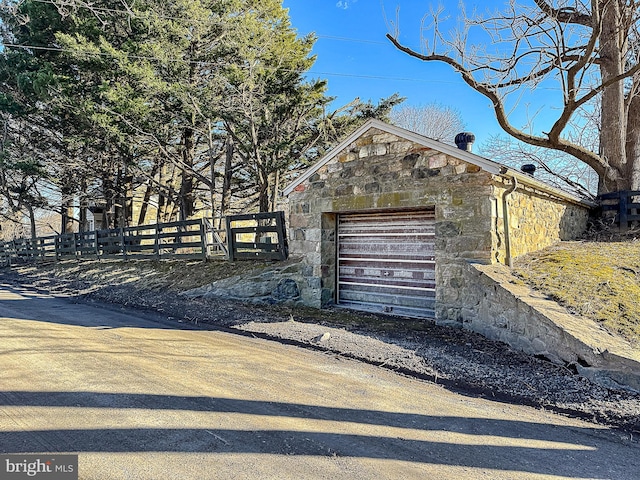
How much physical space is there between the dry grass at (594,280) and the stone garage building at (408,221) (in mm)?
479

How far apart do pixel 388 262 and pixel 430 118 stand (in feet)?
73.5

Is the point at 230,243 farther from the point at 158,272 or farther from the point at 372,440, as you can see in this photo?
the point at 372,440

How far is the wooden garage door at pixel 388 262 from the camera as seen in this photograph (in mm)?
6914

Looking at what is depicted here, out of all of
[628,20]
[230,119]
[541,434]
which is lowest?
[541,434]

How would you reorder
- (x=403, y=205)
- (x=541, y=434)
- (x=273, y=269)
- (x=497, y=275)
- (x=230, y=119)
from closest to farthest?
(x=541, y=434) → (x=497, y=275) → (x=403, y=205) → (x=273, y=269) → (x=230, y=119)

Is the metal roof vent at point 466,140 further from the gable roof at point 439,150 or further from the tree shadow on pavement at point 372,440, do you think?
the tree shadow on pavement at point 372,440

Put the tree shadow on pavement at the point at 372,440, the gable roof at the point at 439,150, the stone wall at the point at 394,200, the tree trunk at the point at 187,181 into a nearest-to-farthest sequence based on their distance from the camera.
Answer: the tree shadow on pavement at the point at 372,440, the gable roof at the point at 439,150, the stone wall at the point at 394,200, the tree trunk at the point at 187,181

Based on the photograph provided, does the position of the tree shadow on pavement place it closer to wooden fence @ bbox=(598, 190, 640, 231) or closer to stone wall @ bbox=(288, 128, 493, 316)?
stone wall @ bbox=(288, 128, 493, 316)

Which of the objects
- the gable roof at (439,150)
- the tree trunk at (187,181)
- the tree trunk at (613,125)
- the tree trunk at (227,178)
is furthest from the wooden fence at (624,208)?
the tree trunk at (187,181)

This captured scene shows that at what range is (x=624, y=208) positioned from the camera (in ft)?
31.9

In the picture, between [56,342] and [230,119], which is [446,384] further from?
[230,119]

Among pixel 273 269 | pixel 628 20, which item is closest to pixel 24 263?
pixel 273 269

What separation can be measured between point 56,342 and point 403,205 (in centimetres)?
558

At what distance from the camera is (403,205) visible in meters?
6.85
